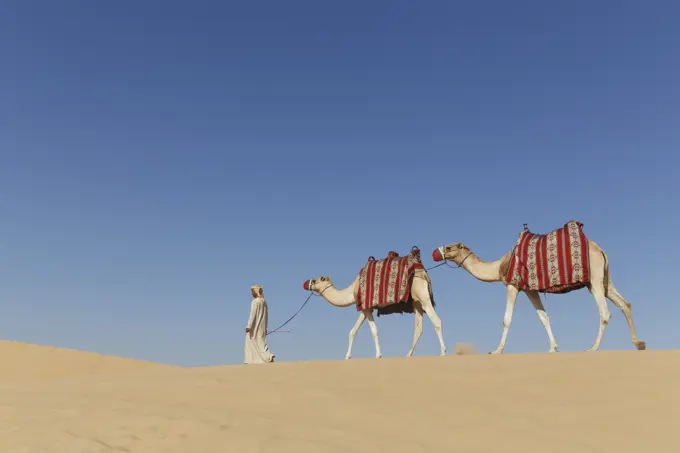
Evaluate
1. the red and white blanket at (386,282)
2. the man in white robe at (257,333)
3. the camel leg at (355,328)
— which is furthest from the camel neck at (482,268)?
the man in white robe at (257,333)

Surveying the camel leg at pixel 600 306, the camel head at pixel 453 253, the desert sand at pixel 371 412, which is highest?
the camel head at pixel 453 253

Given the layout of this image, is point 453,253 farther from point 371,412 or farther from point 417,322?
point 371,412

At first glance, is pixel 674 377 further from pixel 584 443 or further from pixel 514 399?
pixel 584 443

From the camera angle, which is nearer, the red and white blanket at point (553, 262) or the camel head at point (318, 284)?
the red and white blanket at point (553, 262)

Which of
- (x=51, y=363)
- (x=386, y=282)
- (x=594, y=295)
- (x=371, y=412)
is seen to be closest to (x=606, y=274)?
(x=594, y=295)

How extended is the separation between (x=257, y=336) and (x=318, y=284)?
9.25 feet

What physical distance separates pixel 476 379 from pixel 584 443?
93.4 inches

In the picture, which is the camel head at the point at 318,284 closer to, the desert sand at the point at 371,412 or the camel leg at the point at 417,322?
the camel leg at the point at 417,322

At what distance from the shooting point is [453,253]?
13.5 metres

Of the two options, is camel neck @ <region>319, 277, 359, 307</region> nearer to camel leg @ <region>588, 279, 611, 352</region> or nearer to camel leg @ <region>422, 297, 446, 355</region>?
camel leg @ <region>422, 297, 446, 355</region>

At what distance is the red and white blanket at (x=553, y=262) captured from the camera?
11188mm

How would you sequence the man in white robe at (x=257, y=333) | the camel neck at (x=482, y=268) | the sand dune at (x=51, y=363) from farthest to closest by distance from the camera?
the sand dune at (x=51, y=363) < the man in white robe at (x=257, y=333) < the camel neck at (x=482, y=268)

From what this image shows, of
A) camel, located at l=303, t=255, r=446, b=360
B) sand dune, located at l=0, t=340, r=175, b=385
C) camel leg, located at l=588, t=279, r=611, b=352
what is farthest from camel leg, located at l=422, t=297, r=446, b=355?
sand dune, located at l=0, t=340, r=175, b=385

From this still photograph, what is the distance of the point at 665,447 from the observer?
478cm
